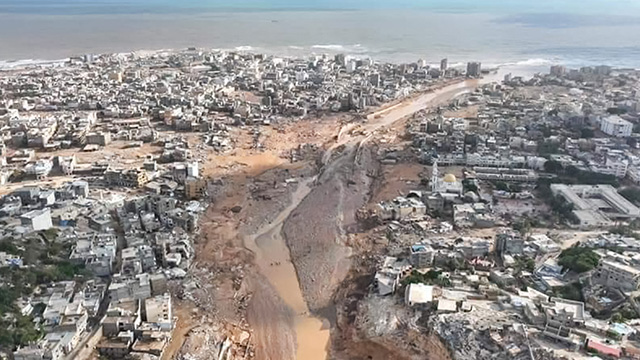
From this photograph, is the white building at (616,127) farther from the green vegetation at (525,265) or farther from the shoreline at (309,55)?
the shoreline at (309,55)

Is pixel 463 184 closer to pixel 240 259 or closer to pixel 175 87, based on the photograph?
pixel 240 259

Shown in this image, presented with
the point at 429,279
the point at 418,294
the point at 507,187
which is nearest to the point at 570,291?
the point at 429,279

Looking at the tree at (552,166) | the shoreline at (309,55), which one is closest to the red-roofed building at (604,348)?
the tree at (552,166)

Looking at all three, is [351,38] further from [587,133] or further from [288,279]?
[288,279]

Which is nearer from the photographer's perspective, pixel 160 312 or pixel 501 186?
pixel 160 312

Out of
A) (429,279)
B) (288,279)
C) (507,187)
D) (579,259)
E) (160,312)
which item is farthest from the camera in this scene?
(507,187)

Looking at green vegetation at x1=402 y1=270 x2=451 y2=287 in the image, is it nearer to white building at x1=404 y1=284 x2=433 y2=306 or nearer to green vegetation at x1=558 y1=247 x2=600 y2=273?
white building at x1=404 y1=284 x2=433 y2=306
